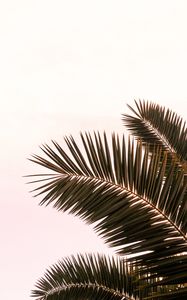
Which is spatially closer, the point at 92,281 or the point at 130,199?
the point at 130,199

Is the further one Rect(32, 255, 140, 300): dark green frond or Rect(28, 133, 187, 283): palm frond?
Rect(32, 255, 140, 300): dark green frond

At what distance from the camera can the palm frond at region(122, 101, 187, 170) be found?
6492 mm

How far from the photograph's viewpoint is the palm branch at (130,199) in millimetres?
2496

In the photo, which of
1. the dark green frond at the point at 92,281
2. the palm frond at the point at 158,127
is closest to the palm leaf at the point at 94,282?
the dark green frond at the point at 92,281

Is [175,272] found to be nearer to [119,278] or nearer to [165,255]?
[165,255]

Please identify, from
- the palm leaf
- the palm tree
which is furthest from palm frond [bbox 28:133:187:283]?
the palm leaf

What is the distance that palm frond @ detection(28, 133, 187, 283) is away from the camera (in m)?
2.50

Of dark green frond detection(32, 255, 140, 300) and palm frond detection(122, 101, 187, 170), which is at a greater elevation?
palm frond detection(122, 101, 187, 170)

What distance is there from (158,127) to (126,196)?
424cm

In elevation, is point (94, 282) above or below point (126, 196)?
below

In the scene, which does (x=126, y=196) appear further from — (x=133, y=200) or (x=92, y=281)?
(x=92, y=281)

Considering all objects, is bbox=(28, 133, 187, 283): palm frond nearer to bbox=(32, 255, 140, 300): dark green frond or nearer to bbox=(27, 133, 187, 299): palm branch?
bbox=(27, 133, 187, 299): palm branch

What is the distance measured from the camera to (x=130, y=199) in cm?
265

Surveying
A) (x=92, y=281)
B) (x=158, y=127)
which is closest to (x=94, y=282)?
(x=92, y=281)
